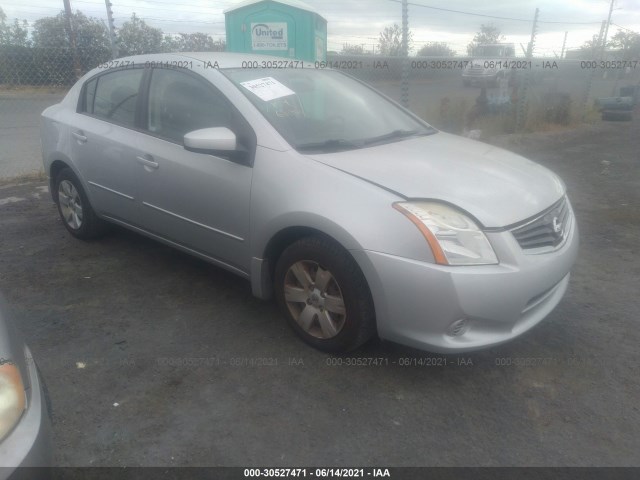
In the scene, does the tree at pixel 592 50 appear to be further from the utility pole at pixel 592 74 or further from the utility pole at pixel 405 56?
the utility pole at pixel 405 56

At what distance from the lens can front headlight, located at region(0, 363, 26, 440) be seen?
160 centimetres

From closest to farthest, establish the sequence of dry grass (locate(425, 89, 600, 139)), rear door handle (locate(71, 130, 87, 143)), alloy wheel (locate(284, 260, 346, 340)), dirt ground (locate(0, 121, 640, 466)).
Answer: dirt ground (locate(0, 121, 640, 466)) < alloy wheel (locate(284, 260, 346, 340)) < rear door handle (locate(71, 130, 87, 143)) < dry grass (locate(425, 89, 600, 139))

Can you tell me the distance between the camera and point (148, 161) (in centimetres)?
369

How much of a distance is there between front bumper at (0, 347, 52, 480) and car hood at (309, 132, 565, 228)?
177cm

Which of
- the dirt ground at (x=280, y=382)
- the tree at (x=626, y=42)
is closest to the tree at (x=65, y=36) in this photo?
the dirt ground at (x=280, y=382)

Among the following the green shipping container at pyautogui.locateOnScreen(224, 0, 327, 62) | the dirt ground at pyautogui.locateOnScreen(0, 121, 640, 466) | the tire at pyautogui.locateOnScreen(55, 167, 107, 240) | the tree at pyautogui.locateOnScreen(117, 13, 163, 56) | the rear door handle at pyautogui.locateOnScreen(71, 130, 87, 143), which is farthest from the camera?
the tree at pyautogui.locateOnScreen(117, 13, 163, 56)

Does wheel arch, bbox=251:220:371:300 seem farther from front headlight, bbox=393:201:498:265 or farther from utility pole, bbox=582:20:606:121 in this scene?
utility pole, bbox=582:20:606:121

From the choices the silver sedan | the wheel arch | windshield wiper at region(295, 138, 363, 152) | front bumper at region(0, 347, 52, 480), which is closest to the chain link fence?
the silver sedan

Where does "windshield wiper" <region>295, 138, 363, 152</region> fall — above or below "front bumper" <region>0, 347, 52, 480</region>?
above

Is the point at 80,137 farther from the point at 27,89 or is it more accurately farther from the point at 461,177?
the point at 27,89

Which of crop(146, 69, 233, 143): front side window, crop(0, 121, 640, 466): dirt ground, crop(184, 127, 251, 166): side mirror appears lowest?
crop(0, 121, 640, 466): dirt ground

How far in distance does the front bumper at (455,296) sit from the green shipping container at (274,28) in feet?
14.9

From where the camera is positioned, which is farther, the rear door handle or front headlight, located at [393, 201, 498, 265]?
the rear door handle

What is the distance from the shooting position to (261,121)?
3.17 metres
